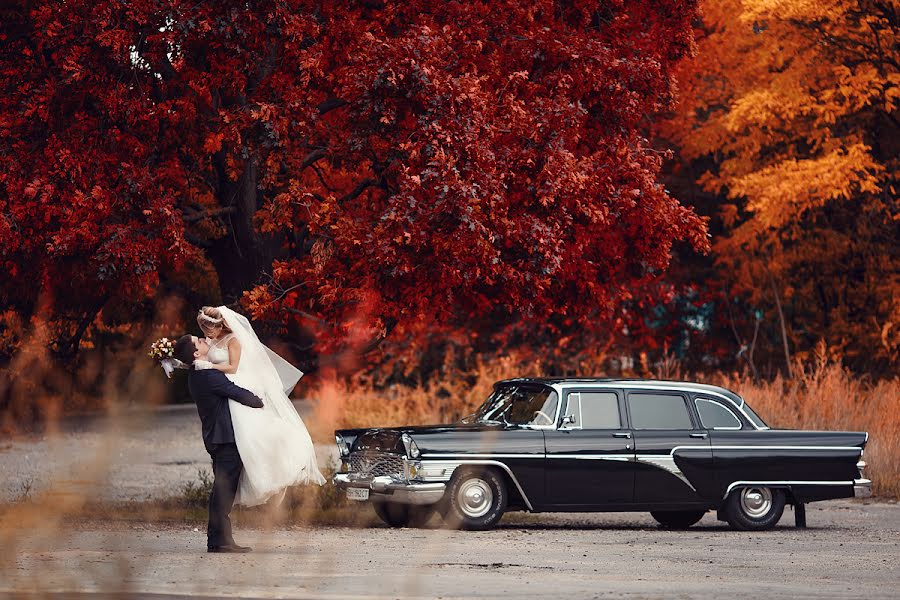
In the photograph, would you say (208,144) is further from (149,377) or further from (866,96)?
(866,96)

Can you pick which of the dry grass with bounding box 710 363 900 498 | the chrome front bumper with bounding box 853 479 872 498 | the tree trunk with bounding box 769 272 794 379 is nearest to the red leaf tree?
the chrome front bumper with bounding box 853 479 872 498

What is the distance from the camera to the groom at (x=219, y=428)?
12.2 metres

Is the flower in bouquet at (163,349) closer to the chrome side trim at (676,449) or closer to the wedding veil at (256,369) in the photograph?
the wedding veil at (256,369)

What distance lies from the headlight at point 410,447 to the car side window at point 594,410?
64.2 inches

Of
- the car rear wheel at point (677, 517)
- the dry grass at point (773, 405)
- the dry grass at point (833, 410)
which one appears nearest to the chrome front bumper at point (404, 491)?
the car rear wheel at point (677, 517)

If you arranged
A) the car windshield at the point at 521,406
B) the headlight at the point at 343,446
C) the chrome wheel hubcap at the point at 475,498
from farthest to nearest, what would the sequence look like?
the headlight at the point at 343,446 → the car windshield at the point at 521,406 → the chrome wheel hubcap at the point at 475,498

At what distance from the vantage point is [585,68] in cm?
1602

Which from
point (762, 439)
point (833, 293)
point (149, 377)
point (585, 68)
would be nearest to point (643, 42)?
point (585, 68)

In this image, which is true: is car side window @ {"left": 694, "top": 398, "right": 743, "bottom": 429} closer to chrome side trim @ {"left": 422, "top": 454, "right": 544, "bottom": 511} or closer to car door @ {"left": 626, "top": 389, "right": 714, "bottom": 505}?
car door @ {"left": 626, "top": 389, "right": 714, "bottom": 505}

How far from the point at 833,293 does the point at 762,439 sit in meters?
16.4

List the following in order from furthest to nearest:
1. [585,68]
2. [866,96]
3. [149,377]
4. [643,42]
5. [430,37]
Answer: [866,96] < [643,42] < [585,68] < [430,37] < [149,377]

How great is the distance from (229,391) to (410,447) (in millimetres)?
2741

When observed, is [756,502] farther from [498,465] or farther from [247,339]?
[247,339]

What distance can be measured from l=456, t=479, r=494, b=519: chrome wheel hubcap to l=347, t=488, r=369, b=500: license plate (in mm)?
870
